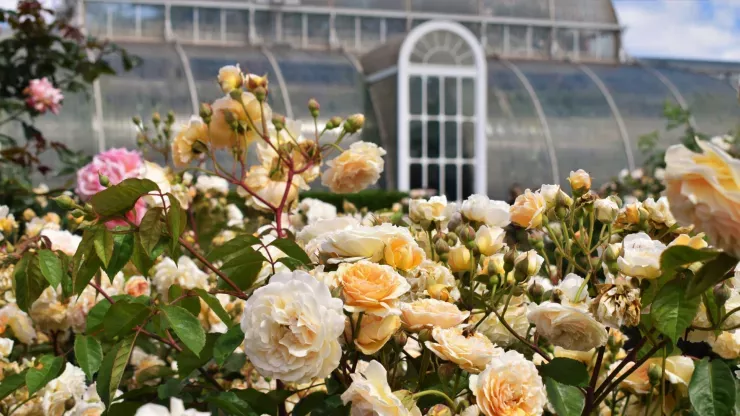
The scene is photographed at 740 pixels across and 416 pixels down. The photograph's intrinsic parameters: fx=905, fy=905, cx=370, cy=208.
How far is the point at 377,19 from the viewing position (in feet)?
46.7

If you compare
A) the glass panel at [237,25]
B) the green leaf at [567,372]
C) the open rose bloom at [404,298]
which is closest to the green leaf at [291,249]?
the open rose bloom at [404,298]

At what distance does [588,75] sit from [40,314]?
38.6 ft

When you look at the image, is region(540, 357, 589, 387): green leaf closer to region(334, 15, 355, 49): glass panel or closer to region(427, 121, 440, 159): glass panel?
region(427, 121, 440, 159): glass panel

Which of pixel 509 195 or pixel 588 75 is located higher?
pixel 588 75

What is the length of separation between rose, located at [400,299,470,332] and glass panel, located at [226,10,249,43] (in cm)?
1316

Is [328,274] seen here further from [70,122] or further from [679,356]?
[70,122]

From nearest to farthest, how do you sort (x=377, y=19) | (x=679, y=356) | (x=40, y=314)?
1. (x=679, y=356)
2. (x=40, y=314)
3. (x=377, y=19)

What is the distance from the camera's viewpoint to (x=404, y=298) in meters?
1.12

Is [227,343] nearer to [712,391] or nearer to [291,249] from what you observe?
[291,249]

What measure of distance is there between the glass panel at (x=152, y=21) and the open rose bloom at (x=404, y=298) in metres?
12.4

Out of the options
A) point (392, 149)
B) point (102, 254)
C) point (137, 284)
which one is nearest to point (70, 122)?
point (392, 149)

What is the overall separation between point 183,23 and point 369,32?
2854 mm

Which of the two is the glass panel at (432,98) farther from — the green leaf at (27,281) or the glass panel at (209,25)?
the green leaf at (27,281)

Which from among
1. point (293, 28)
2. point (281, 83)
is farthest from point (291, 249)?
point (293, 28)
